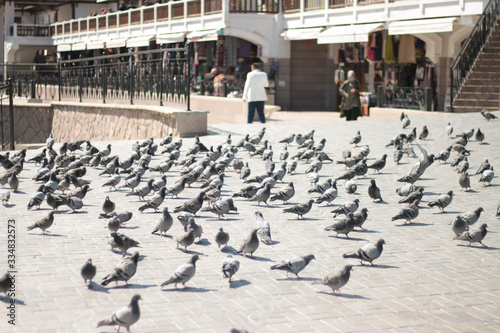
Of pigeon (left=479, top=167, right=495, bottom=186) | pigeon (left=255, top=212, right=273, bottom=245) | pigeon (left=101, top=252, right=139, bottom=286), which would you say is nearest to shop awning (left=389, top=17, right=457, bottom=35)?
pigeon (left=479, top=167, right=495, bottom=186)

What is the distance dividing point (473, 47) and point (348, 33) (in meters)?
6.63

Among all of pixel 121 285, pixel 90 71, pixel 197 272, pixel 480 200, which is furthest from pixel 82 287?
pixel 90 71

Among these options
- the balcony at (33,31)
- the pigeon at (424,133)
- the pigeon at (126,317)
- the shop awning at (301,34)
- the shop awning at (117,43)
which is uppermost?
the balcony at (33,31)

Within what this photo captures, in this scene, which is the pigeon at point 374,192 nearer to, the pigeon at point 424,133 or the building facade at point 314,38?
the pigeon at point 424,133

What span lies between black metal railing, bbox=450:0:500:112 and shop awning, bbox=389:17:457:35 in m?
1.05

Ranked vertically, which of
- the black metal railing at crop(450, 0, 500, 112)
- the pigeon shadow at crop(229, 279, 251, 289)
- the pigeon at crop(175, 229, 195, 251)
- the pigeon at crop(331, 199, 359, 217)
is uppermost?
the black metal railing at crop(450, 0, 500, 112)

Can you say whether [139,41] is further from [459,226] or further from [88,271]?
[88,271]

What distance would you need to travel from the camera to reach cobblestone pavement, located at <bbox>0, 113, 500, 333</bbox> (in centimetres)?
618

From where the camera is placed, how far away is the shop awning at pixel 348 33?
94.2 feet

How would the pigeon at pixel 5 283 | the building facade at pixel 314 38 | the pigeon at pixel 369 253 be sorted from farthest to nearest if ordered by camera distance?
the building facade at pixel 314 38
the pigeon at pixel 369 253
the pigeon at pixel 5 283

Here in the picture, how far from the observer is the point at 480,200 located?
11633 millimetres

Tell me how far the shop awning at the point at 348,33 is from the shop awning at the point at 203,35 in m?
5.23

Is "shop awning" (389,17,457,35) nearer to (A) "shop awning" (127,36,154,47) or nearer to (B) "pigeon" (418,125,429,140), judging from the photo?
(B) "pigeon" (418,125,429,140)

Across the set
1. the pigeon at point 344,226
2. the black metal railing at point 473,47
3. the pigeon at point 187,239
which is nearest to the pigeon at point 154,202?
the pigeon at point 187,239
